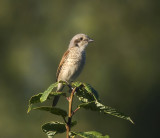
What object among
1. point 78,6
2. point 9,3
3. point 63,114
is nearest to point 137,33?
point 78,6

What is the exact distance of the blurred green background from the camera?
509 inches

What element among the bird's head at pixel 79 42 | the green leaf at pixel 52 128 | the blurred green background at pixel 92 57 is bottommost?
the green leaf at pixel 52 128

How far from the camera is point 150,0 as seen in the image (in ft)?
59.1

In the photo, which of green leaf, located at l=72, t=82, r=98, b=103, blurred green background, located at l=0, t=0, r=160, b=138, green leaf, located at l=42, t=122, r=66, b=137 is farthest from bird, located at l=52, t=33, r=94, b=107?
blurred green background, located at l=0, t=0, r=160, b=138

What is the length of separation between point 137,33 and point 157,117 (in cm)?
458

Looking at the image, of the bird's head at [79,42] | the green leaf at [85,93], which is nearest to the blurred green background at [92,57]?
the bird's head at [79,42]

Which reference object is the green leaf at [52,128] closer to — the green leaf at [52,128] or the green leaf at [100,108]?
the green leaf at [52,128]

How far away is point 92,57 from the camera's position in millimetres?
14406

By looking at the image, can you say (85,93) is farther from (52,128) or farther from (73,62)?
(73,62)

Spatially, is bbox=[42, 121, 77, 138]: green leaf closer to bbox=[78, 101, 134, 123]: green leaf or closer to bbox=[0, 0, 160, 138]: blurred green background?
bbox=[78, 101, 134, 123]: green leaf

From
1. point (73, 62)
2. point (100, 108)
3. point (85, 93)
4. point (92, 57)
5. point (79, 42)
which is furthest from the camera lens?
point (92, 57)

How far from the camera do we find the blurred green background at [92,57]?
1292cm

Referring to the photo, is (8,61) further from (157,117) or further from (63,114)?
(63,114)

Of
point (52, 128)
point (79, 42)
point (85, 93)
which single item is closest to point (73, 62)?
point (79, 42)
